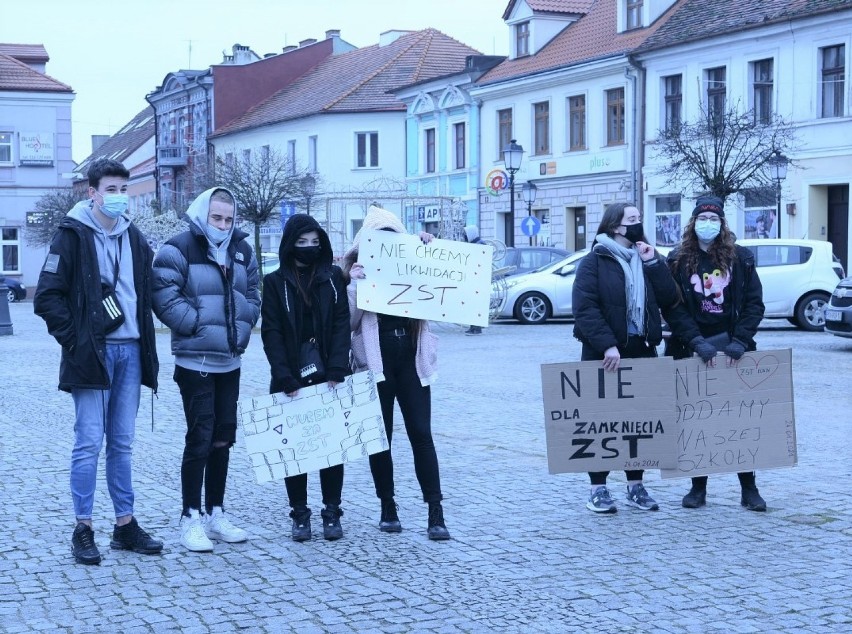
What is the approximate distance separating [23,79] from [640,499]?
5244 cm

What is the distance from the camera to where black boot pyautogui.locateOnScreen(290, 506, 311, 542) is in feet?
23.0

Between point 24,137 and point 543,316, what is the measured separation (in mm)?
35187

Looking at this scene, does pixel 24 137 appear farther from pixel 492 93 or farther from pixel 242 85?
pixel 492 93

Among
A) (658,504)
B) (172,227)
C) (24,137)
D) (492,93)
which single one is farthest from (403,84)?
(658,504)

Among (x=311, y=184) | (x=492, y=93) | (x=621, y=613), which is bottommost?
(x=621, y=613)

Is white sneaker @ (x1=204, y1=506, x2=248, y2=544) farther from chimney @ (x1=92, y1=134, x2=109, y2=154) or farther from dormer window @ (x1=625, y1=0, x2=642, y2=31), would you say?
chimney @ (x1=92, y1=134, x2=109, y2=154)

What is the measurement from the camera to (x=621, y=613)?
5570 mm

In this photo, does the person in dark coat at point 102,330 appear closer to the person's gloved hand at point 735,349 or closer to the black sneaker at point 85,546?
the black sneaker at point 85,546

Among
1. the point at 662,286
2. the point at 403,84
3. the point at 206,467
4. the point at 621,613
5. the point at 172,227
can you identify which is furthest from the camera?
the point at 403,84

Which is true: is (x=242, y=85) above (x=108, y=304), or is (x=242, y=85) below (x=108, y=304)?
above

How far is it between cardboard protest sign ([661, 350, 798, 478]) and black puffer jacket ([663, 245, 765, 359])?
0.55 feet

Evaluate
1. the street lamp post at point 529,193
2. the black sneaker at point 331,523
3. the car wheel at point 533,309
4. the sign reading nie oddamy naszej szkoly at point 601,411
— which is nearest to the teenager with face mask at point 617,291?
the sign reading nie oddamy naszej szkoly at point 601,411

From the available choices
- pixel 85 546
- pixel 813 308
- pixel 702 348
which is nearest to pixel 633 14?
pixel 813 308

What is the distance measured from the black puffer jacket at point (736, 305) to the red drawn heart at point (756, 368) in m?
0.12
